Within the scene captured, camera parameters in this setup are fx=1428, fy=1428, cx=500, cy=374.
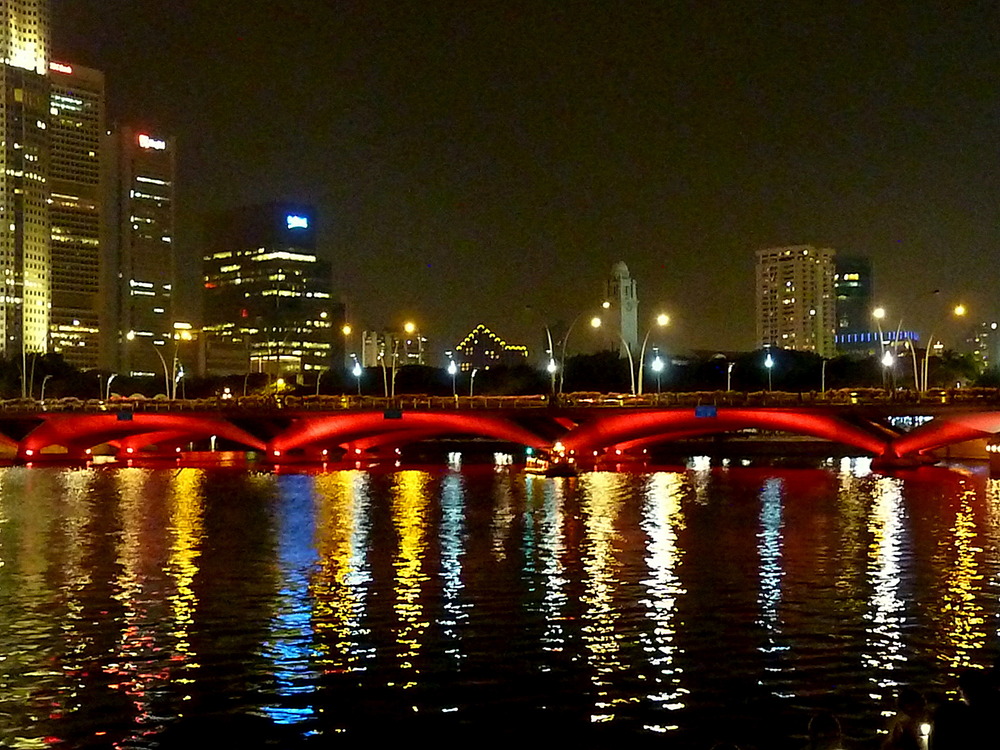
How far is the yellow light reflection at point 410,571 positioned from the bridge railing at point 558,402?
3015 cm

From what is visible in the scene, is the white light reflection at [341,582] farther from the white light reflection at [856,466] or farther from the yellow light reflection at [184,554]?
the white light reflection at [856,466]

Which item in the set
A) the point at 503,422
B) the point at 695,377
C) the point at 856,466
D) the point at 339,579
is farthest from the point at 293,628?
the point at 695,377

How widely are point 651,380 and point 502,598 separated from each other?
138 meters

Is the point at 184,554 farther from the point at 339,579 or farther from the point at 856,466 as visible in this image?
the point at 856,466

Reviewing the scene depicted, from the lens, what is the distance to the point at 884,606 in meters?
33.3

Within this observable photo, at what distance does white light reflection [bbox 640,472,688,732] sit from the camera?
80.3 ft

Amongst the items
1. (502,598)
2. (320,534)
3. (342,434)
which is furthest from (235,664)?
(342,434)

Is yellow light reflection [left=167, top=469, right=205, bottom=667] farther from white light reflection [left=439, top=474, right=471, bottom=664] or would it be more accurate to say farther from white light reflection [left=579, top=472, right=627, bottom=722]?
white light reflection [left=579, top=472, right=627, bottom=722]

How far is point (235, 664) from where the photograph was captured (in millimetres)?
26719

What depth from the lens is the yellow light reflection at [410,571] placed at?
94.5 feet

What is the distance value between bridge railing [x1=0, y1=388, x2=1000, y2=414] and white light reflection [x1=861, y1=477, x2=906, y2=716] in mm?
36368

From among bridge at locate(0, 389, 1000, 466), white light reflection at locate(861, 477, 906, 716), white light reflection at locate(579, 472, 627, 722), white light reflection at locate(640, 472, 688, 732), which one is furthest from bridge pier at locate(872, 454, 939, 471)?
white light reflection at locate(861, 477, 906, 716)

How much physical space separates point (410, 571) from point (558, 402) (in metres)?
69.5

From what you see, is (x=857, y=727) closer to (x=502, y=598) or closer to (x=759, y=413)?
(x=502, y=598)
